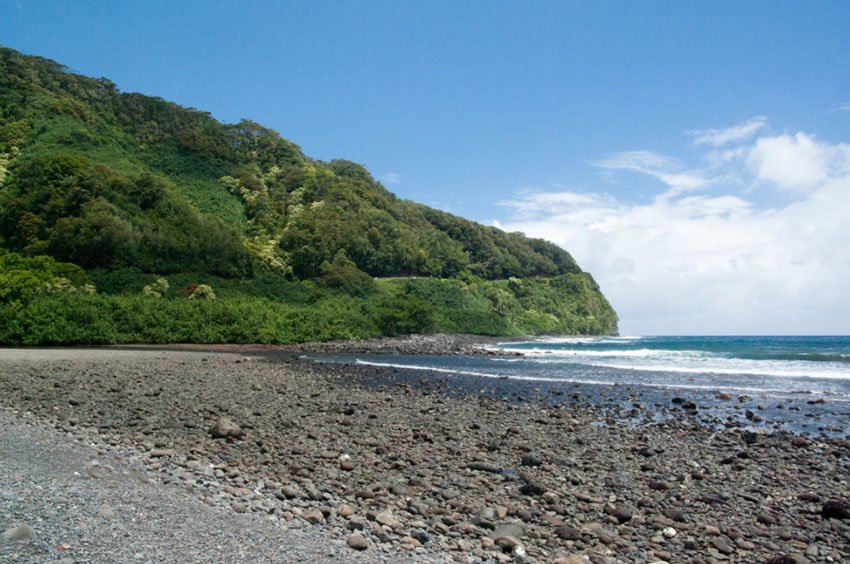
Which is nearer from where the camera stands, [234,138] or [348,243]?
[348,243]

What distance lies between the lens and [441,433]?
455 inches

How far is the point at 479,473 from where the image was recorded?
8820mm

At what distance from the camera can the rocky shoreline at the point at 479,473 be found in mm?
6309

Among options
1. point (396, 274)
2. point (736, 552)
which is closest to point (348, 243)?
point (396, 274)

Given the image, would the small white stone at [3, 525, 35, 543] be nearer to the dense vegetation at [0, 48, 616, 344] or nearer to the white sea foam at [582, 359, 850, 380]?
the white sea foam at [582, 359, 850, 380]

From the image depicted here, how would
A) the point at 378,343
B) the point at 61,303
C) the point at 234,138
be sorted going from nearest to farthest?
1. the point at 61,303
2. the point at 378,343
3. the point at 234,138

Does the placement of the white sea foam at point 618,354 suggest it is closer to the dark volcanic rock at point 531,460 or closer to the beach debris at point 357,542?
the dark volcanic rock at point 531,460

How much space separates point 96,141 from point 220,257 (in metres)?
40.4

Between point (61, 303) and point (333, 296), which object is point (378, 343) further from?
point (61, 303)

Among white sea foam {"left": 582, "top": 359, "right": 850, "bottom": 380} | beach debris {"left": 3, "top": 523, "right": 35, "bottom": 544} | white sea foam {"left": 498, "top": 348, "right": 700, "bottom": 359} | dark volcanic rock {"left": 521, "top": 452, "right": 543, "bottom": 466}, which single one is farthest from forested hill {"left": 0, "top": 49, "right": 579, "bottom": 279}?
beach debris {"left": 3, "top": 523, "right": 35, "bottom": 544}

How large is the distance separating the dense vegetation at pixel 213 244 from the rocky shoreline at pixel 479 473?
29.0m

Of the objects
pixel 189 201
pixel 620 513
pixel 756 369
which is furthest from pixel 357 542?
pixel 189 201

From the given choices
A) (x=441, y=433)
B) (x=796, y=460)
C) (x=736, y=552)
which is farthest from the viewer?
(x=441, y=433)

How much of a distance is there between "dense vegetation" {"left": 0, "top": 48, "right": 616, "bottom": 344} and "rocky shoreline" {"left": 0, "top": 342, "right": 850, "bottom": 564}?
29.0 m
